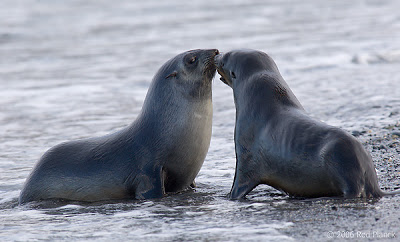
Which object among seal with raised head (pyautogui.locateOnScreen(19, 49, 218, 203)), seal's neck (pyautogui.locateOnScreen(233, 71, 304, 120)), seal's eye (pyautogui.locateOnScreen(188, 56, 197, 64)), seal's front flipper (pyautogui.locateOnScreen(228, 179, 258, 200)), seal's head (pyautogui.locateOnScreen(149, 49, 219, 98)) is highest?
seal's eye (pyautogui.locateOnScreen(188, 56, 197, 64))

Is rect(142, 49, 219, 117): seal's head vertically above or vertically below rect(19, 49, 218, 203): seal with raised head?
above

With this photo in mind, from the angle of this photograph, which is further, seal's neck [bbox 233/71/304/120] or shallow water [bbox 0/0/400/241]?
seal's neck [bbox 233/71/304/120]

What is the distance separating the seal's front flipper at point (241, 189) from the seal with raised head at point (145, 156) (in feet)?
2.04

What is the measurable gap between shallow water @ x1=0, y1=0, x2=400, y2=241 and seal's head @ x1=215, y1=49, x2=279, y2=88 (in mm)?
1056

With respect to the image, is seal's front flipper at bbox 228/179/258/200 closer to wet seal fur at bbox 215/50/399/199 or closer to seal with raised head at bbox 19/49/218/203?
wet seal fur at bbox 215/50/399/199

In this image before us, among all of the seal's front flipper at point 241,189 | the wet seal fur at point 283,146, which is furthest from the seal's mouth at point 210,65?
the seal's front flipper at point 241,189

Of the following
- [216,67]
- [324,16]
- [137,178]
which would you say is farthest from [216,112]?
[324,16]

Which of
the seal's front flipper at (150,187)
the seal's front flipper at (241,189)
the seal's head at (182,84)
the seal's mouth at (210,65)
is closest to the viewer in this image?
the seal's front flipper at (241,189)

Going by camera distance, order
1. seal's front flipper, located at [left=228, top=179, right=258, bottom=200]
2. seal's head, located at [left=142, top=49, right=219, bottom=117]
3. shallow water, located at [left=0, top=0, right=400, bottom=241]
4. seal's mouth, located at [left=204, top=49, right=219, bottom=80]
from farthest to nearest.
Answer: seal's mouth, located at [left=204, top=49, right=219, bottom=80], seal's head, located at [left=142, top=49, right=219, bottom=117], seal's front flipper, located at [left=228, top=179, right=258, bottom=200], shallow water, located at [left=0, top=0, right=400, bottom=241]

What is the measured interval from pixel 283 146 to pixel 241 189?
0.59 metres

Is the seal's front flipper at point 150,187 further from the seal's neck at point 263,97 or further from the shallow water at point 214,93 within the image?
the seal's neck at point 263,97

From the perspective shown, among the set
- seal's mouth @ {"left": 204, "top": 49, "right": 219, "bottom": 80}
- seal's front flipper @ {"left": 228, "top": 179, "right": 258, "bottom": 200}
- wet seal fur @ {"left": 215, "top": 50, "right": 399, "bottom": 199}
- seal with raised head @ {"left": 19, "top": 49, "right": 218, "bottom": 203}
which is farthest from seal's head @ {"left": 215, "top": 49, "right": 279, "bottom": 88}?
seal's front flipper @ {"left": 228, "top": 179, "right": 258, "bottom": 200}

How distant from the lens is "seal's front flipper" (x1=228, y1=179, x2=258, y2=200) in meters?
5.64

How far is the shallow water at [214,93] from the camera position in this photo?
4.84 metres
